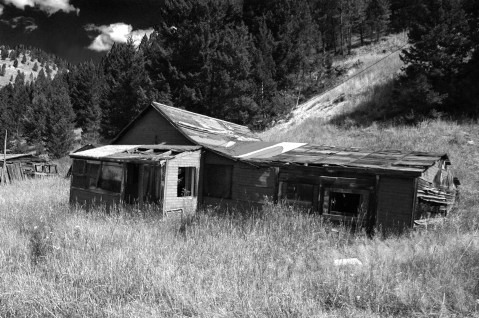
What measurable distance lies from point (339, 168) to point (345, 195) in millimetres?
1620

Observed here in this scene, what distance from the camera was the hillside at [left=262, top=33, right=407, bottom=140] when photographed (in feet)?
82.9

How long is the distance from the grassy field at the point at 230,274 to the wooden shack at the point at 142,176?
4.22m

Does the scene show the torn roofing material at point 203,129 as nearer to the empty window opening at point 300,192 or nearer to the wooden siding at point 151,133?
the wooden siding at point 151,133

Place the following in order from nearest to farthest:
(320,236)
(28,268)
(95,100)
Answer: (28,268) < (320,236) < (95,100)

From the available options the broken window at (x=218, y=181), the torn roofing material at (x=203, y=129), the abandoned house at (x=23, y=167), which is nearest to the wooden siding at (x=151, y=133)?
the torn roofing material at (x=203, y=129)

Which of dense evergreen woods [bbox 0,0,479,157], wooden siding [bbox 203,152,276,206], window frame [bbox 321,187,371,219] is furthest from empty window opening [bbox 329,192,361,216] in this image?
dense evergreen woods [bbox 0,0,479,157]

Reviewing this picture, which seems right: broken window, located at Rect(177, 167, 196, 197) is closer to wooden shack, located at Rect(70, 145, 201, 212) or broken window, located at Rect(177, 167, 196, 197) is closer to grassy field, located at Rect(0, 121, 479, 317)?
wooden shack, located at Rect(70, 145, 201, 212)

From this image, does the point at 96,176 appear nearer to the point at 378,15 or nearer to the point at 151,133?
the point at 151,133

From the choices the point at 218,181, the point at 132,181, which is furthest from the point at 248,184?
the point at 132,181

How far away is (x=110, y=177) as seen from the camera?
1436 centimetres

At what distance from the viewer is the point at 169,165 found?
486 inches

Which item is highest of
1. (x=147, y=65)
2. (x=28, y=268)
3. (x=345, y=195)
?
(x=147, y=65)

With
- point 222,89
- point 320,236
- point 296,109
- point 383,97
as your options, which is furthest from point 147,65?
point 320,236

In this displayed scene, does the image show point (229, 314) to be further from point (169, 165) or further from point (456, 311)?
point (169, 165)
